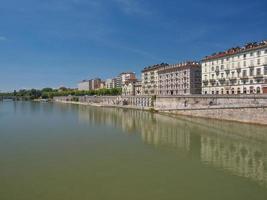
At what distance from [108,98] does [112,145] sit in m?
78.5

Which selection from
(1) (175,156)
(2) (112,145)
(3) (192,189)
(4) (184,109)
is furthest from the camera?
(4) (184,109)

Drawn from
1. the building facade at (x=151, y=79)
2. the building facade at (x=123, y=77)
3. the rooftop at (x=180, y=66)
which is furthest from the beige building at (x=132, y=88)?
the building facade at (x=123, y=77)

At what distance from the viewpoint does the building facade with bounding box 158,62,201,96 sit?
2712 inches

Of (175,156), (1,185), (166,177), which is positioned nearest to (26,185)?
(1,185)

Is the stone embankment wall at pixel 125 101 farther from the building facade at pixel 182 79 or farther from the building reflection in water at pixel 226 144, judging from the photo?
the building reflection in water at pixel 226 144

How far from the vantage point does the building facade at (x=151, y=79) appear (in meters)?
86.5

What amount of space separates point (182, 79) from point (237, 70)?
2076 cm

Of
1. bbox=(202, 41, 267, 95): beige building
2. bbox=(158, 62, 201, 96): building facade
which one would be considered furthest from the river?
bbox=(158, 62, 201, 96): building facade

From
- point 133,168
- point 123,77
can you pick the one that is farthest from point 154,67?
point 133,168

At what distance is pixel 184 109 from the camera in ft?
174

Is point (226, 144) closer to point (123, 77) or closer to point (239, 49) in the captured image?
point (239, 49)

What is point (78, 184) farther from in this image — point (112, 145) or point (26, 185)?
point (112, 145)

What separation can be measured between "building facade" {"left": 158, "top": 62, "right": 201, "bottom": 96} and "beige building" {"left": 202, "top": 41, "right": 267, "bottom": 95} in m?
7.84

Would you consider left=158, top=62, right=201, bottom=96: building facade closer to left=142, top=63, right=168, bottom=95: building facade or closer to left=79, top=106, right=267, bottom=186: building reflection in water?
left=142, top=63, right=168, bottom=95: building facade
